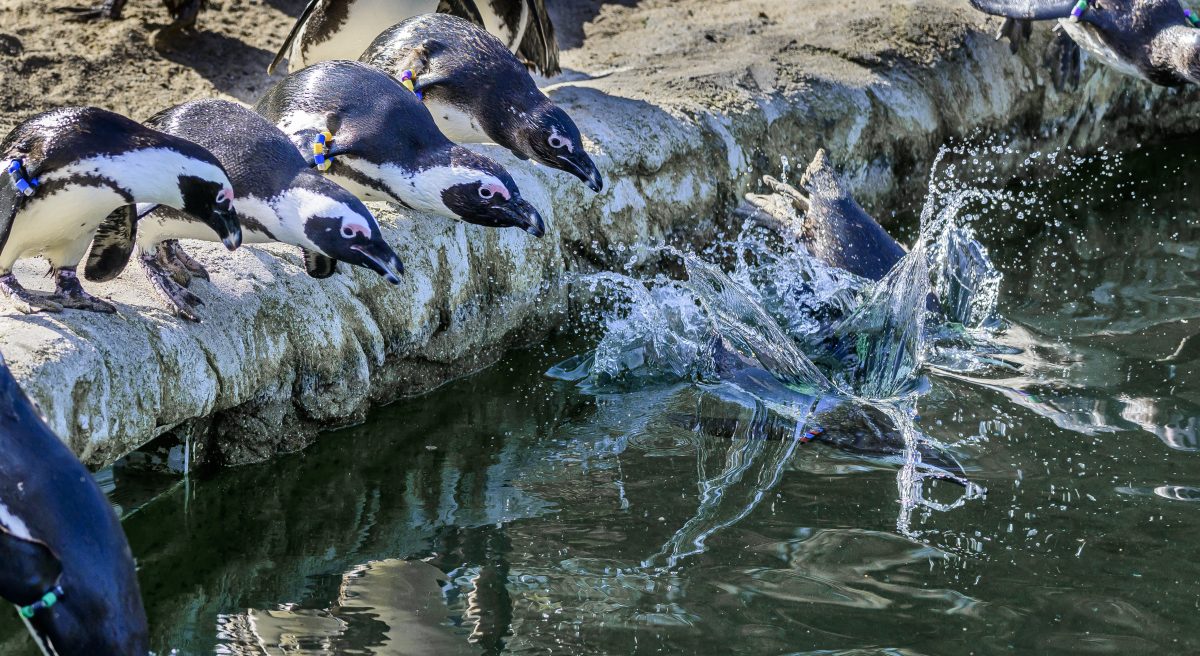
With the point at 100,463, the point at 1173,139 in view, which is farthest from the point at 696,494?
the point at 1173,139

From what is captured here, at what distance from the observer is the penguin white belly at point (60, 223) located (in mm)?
3262

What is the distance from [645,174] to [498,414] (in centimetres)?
144

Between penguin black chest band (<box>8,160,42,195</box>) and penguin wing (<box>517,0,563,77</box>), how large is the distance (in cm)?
292

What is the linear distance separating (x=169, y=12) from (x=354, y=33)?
50.0 inches

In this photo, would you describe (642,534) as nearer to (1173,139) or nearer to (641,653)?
(641,653)

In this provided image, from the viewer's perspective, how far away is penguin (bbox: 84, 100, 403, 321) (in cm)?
356

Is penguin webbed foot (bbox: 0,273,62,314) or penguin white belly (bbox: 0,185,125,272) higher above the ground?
penguin white belly (bbox: 0,185,125,272)

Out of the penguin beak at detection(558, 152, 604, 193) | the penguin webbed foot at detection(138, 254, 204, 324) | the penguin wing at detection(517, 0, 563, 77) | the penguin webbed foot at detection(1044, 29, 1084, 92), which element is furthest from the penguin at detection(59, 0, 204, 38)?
the penguin webbed foot at detection(1044, 29, 1084, 92)

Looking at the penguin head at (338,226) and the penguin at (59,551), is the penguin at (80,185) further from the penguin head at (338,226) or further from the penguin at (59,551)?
the penguin at (59,551)

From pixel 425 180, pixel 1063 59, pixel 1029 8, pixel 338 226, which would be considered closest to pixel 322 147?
pixel 425 180

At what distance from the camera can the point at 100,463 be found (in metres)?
3.36

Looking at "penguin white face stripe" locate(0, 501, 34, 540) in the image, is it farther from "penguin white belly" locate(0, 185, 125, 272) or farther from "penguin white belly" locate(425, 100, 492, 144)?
"penguin white belly" locate(425, 100, 492, 144)

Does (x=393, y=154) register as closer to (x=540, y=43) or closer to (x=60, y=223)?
(x=60, y=223)

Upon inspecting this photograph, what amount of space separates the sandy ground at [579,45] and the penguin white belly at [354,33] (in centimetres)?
41
